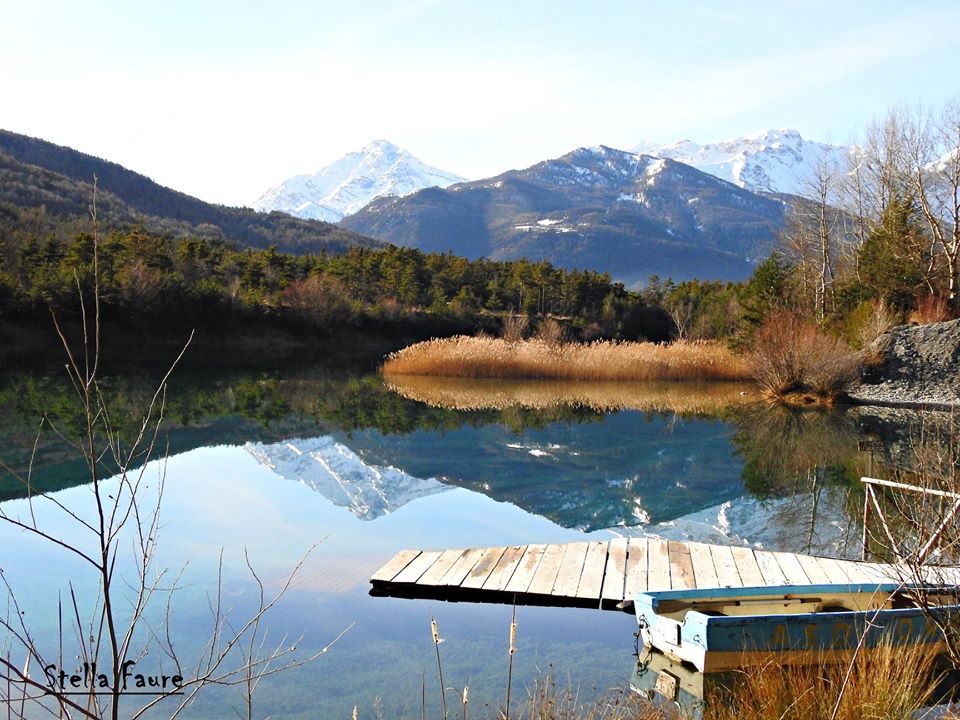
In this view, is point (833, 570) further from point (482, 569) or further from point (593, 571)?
point (482, 569)

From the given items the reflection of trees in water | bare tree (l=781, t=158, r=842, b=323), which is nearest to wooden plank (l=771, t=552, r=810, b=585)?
the reflection of trees in water

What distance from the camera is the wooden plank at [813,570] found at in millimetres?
6289

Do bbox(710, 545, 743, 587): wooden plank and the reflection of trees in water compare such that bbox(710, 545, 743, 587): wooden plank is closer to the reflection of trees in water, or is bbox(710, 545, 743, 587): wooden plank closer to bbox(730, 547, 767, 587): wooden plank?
Answer: bbox(730, 547, 767, 587): wooden plank

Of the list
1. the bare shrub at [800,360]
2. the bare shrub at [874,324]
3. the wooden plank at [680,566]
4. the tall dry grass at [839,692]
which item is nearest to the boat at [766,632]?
the tall dry grass at [839,692]

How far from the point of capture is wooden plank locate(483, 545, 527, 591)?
6.32 meters

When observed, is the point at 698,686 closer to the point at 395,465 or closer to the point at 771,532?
the point at 771,532

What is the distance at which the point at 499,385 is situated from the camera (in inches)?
942

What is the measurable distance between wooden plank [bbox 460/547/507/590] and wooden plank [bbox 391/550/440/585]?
0.39 m

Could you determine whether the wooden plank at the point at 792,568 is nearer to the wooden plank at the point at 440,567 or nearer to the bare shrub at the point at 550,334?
the wooden plank at the point at 440,567

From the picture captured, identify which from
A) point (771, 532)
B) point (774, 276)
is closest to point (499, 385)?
point (774, 276)

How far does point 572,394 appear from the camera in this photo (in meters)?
22.3

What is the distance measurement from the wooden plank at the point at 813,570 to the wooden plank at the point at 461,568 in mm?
2554

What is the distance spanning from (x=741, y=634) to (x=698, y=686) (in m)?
0.38

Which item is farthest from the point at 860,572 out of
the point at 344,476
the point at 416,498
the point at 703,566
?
the point at 344,476
